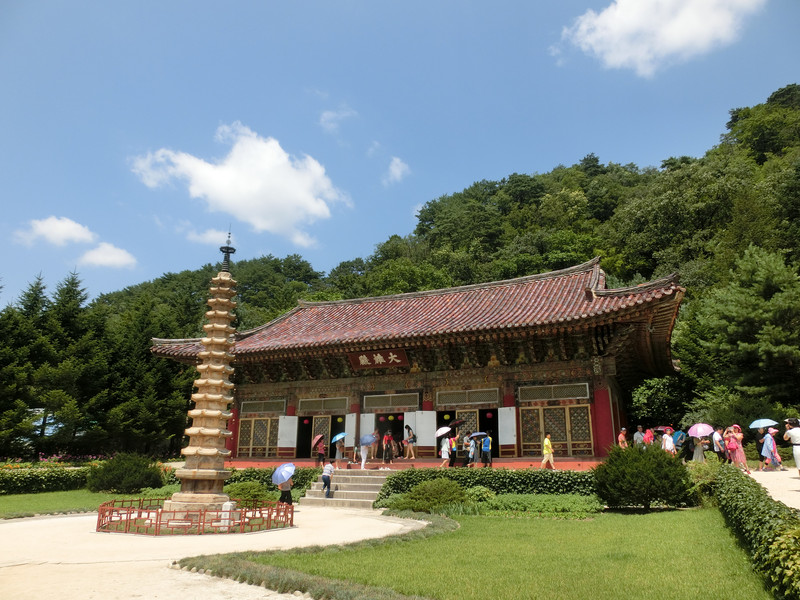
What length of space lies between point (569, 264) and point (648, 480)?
3892cm

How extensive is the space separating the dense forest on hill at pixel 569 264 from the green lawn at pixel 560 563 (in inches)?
580

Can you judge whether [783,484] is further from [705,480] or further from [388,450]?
[388,450]

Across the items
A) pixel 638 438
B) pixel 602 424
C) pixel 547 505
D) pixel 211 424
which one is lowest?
pixel 547 505

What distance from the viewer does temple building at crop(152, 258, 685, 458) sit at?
53.1 feet

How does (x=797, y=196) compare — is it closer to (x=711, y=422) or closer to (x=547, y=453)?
(x=711, y=422)

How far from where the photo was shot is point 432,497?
1327 centimetres

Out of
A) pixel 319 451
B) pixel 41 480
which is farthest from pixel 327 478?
pixel 41 480

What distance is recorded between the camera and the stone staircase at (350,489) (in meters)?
16.1

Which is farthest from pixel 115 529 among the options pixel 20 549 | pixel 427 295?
pixel 427 295

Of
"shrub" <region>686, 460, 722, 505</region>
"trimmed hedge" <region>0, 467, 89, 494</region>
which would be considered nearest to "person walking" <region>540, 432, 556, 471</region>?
"shrub" <region>686, 460, 722, 505</region>

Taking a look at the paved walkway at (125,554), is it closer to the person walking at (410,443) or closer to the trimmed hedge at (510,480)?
the trimmed hedge at (510,480)

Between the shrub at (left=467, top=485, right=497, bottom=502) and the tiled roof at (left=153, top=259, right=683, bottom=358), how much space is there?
4581 mm

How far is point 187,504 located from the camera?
11.3 meters

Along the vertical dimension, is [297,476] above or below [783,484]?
below
